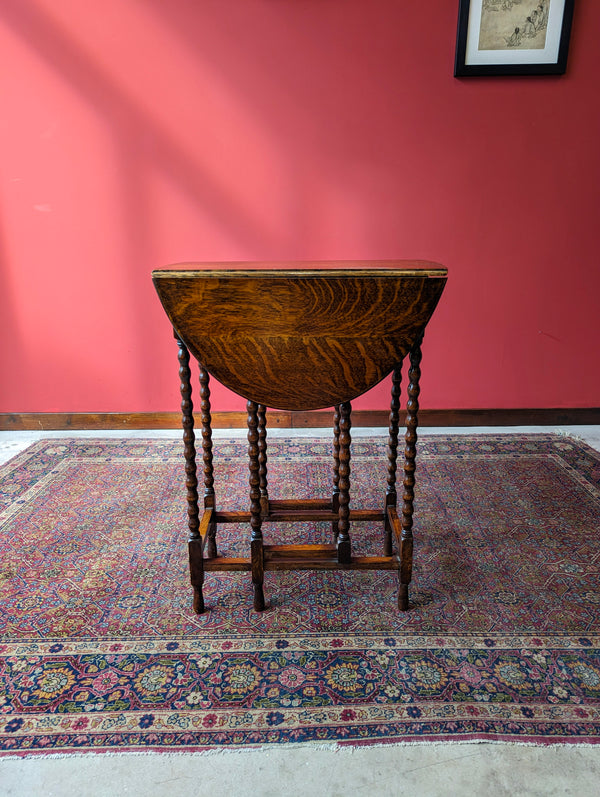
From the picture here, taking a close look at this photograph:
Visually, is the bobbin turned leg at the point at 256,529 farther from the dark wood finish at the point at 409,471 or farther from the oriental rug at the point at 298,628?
the dark wood finish at the point at 409,471

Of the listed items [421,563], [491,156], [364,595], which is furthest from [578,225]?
[364,595]

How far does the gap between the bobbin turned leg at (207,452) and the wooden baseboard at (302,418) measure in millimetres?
1315

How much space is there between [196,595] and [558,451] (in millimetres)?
2047

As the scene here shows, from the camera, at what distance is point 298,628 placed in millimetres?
1478

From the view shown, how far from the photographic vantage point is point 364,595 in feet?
5.33

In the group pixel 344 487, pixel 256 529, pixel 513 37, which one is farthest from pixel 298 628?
pixel 513 37

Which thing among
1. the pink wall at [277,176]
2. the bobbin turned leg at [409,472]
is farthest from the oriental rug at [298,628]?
the pink wall at [277,176]

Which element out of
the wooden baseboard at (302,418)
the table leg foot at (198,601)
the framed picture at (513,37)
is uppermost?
the framed picture at (513,37)

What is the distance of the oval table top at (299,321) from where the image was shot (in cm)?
127

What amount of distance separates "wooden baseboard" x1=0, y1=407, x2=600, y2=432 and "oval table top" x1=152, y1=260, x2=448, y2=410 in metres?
1.73

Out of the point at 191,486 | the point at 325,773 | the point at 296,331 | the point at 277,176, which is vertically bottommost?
the point at 325,773

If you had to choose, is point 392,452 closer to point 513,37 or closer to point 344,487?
point 344,487

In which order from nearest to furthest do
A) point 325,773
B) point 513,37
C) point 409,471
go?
point 325,773
point 409,471
point 513,37

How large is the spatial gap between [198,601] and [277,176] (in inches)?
86.3
